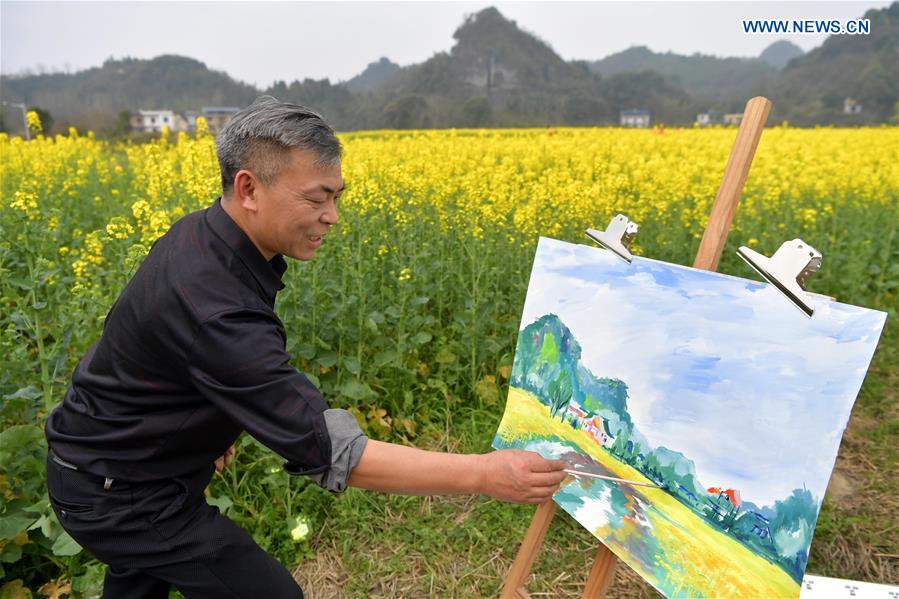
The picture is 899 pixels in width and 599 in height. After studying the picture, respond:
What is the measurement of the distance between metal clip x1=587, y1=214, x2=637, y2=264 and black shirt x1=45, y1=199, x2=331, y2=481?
3.12ft

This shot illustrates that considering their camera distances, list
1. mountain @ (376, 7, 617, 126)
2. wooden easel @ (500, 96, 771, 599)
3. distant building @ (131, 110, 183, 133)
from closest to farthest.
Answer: wooden easel @ (500, 96, 771, 599), mountain @ (376, 7, 617, 126), distant building @ (131, 110, 183, 133)

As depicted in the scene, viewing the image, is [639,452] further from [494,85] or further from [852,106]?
[494,85]

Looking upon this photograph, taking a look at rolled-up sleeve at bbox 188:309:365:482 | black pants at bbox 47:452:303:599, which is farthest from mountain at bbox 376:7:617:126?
rolled-up sleeve at bbox 188:309:365:482

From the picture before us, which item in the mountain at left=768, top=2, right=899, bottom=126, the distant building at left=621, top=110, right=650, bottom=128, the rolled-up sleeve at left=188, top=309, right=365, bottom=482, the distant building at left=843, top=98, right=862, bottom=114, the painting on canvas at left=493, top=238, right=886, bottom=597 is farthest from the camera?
the distant building at left=621, top=110, right=650, bottom=128

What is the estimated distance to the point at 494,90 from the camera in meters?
44.1

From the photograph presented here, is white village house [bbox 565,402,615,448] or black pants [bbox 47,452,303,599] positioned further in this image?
white village house [bbox 565,402,615,448]

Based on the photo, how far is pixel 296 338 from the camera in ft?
10.00

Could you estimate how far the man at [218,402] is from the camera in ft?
4.12

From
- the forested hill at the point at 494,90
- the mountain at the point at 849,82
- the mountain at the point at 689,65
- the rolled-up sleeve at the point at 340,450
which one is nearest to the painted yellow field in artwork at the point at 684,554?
the rolled-up sleeve at the point at 340,450

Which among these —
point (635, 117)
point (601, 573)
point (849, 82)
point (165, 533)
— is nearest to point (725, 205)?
point (601, 573)

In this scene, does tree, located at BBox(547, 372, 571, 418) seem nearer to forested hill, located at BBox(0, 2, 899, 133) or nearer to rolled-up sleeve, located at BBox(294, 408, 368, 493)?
rolled-up sleeve, located at BBox(294, 408, 368, 493)

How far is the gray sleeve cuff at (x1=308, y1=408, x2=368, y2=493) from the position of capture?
4.15 feet

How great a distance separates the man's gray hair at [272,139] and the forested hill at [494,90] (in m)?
21.2

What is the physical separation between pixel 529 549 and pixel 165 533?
1.00 metres
